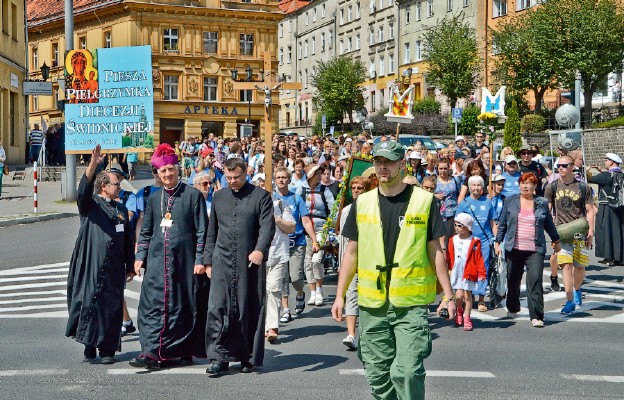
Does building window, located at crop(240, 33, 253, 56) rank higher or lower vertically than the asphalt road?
higher

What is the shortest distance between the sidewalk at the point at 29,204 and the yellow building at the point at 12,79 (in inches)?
290

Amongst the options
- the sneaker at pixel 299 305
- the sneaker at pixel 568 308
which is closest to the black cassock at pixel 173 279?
the sneaker at pixel 299 305

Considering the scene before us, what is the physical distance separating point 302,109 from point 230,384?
9001 centimetres

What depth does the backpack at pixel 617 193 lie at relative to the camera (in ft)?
50.6

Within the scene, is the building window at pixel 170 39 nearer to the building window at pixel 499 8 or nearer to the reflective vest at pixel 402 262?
the building window at pixel 499 8

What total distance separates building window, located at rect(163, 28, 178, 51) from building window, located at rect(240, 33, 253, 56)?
15.8 ft

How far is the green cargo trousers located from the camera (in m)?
6.18

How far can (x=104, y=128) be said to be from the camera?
1861 centimetres

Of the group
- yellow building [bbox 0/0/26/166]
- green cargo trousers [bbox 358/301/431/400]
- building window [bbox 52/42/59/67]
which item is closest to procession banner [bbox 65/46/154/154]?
green cargo trousers [bbox 358/301/431/400]

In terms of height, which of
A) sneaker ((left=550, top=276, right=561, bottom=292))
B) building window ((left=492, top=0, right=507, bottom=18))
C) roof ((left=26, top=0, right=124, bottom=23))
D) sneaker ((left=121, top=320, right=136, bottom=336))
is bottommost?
sneaker ((left=550, top=276, right=561, bottom=292))

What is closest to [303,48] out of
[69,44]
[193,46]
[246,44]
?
[246,44]

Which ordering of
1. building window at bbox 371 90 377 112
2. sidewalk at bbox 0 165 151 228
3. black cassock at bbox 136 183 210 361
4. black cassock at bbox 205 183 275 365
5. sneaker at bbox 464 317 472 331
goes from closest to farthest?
black cassock at bbox 205 183 275 365
black cassock at bbox 136 183 210 361
sneaker at bbox 464 317 472 331
sidewalk at bbox 0 165 151 228
building window at bbox 371 90 377 112

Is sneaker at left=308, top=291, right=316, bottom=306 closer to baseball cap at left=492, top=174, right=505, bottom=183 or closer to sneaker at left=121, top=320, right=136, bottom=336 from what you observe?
sneaker at left=121, top=320, right=136, bottom=336

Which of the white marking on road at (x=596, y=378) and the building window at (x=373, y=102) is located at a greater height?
the building window at (x=373, y=102)
